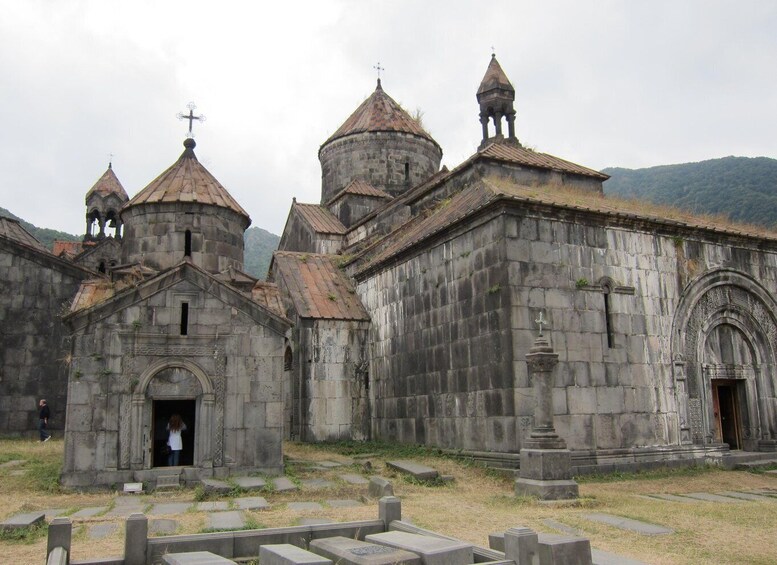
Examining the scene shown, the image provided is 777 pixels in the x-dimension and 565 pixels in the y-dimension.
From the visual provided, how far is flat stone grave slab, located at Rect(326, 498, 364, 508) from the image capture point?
771 centimetres

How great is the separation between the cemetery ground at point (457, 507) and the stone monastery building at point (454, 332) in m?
0.61

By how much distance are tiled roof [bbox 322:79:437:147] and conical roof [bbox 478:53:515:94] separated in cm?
509

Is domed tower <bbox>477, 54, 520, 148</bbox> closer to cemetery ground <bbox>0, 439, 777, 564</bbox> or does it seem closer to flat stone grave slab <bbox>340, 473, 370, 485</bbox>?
cemetery ground <bbox>0, 439, 777, 564</bbox>

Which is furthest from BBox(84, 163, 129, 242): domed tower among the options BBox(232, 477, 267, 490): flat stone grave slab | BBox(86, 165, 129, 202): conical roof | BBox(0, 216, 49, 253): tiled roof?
BBox(232, 477, 267, 490): flat stone grave slab

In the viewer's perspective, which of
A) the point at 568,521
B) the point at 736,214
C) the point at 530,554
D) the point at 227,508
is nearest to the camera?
the point at 530,554

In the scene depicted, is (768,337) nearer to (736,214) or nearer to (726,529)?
(726,529)

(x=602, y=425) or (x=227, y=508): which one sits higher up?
(x=602, y=425)

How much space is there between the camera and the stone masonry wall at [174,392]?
899cm

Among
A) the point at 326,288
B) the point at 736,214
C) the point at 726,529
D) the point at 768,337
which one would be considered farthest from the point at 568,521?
the point at 736,214

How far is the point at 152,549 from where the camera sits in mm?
4699

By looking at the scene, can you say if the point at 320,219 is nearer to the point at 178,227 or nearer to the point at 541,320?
the point at 178,227

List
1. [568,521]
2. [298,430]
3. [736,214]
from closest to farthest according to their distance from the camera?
[568,521]
[298,430]
[736,214]

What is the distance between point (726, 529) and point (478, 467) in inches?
172

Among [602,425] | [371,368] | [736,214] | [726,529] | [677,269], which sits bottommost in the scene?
[726,529]
